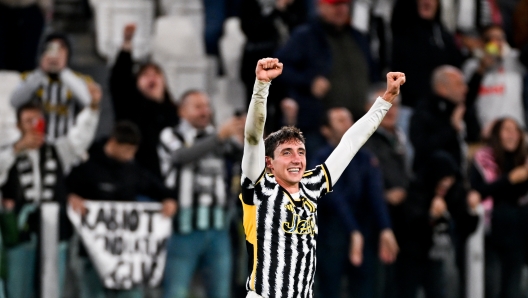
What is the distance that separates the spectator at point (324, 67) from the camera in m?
9.93

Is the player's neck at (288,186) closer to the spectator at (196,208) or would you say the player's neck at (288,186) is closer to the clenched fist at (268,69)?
the clenched fist at (268,69)

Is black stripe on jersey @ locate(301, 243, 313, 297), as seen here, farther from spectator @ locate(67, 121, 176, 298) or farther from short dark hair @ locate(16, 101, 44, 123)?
short dark hair @ locate(16, 101, 44, 123)

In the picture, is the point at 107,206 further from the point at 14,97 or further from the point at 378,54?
the point at 378,54

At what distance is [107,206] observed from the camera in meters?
9.49

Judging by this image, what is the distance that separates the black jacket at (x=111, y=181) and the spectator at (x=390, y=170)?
6.21ft

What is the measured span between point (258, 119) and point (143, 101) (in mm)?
4096

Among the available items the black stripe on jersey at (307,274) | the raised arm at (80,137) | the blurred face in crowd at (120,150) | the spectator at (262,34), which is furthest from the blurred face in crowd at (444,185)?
the black stripe on jersey at (307,274)

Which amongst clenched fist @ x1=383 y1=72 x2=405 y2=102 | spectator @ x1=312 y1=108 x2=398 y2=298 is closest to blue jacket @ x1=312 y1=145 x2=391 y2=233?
spectator @ x1=312 y1=108 x2=398 y2=298

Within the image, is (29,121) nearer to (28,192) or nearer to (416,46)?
(28,192)

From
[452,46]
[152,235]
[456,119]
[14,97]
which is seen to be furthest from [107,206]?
[452,46]

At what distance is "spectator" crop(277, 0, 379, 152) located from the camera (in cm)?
993

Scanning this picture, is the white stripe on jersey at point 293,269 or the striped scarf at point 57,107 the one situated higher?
the striped scarf at point 57,107

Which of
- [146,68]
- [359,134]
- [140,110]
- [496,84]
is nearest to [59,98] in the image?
[140,110]

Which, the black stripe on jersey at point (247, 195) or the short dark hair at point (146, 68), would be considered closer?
the black stripe on jersey at point (247, 195)
